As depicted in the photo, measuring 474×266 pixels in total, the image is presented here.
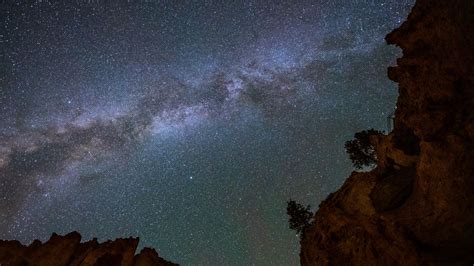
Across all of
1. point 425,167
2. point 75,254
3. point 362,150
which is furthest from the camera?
point 362,150

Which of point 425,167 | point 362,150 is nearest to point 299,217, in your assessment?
point 362,150

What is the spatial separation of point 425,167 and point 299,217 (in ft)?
70.5

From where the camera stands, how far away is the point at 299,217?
144 feet

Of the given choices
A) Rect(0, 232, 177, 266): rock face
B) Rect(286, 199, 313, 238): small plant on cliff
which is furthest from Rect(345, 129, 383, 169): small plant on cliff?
Rect(0, 232, 177, 266): rock face

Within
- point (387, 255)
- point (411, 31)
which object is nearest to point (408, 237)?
point (387, 255)

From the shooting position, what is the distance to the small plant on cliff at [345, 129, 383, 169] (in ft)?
143

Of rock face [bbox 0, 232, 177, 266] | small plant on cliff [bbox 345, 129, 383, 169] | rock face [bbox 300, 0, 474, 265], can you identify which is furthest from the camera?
small plant on cliff [bbox 345, 129, 383, 169]

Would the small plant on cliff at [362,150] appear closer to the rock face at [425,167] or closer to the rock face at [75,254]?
the rock face at [425,167]

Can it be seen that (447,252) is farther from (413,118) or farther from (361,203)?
(413,118)

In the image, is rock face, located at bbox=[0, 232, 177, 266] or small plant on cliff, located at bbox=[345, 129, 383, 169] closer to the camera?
rock face, located at bbox=[0, 232, 177, 266]

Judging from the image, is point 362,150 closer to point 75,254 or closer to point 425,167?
point 425,167

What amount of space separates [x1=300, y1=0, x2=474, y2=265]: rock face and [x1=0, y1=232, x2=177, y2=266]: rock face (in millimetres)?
17083

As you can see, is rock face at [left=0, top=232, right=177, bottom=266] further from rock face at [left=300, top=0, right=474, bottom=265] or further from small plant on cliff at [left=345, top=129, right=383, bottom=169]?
small plant on cliff at [left=345, top=129, right=383, bottom=169]

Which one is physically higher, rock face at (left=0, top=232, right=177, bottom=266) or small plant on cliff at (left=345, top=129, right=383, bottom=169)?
small plant on cliff at (left=345, top=129, right=383, bottom=169)
